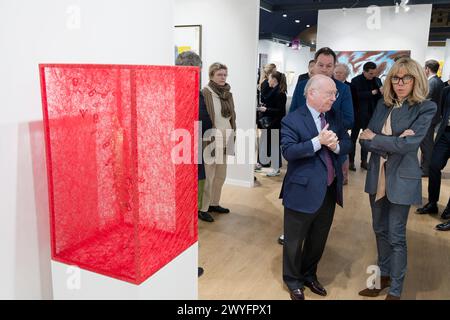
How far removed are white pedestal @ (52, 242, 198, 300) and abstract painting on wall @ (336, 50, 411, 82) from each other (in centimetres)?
758

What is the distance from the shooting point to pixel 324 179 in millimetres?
2457

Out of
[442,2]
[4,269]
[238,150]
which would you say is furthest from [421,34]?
[4,269]

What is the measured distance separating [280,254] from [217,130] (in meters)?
1.40

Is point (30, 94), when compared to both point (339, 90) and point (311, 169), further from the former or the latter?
point (339, 90)

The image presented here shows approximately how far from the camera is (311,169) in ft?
8.00

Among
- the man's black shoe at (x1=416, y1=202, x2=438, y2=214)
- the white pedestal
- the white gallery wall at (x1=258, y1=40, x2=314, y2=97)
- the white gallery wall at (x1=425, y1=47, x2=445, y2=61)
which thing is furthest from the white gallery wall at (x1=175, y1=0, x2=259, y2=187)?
the white gallery wall at (x1=425, y1=47, x2=445, y2=61)

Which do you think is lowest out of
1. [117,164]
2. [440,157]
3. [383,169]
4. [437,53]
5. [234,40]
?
[440,157]

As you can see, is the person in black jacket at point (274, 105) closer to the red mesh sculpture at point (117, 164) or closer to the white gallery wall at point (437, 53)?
the red mesh sculpture at point (117, 164)

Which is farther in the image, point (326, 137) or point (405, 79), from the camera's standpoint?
point (405, 79)

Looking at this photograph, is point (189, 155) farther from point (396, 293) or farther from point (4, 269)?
point (396, 293)

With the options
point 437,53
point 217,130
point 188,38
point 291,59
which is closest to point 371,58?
point 188,38

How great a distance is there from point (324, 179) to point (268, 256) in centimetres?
123

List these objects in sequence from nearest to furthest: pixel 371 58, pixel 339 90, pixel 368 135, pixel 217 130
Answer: pixel 368 135, pixel 339 90, pixel 217 130, pixel 371 58

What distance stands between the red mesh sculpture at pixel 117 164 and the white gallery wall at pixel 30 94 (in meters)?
0.06
